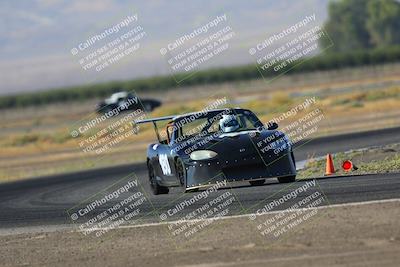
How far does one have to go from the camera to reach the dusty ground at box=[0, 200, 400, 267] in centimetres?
999

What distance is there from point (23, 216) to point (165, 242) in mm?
5837

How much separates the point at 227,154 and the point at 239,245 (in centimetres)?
490

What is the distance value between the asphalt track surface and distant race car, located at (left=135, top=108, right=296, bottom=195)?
27 cm

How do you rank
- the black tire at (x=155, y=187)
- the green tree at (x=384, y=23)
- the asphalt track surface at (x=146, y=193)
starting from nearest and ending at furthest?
1. the asphalt track surface at (x=146, y=193)
2. the black tire at (x=155, y=187)
3. the green tree at (x=384, y=23)

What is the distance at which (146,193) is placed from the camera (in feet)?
63.1

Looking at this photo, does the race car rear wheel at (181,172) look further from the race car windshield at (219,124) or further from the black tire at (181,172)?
the race car windshield at (219,124)

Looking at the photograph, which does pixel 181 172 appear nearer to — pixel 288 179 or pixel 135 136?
pixel 288 179

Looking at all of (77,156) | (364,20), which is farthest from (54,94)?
(364,20)

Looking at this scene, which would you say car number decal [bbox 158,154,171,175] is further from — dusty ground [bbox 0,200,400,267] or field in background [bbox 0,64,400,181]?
field in background [bbox 0,64,400,181]

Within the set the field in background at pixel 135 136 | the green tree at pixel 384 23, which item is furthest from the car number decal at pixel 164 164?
the green tree at pixel 384 23

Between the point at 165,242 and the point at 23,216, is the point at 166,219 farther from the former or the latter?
the point at 23,216

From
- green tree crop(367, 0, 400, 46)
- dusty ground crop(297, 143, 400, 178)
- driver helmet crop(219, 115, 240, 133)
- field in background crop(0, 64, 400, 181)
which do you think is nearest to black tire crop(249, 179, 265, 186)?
driver helmet crop(219, 115, 240, 133)

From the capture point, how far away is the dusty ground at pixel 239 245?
999 centimetres

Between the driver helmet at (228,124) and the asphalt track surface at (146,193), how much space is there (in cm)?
96
